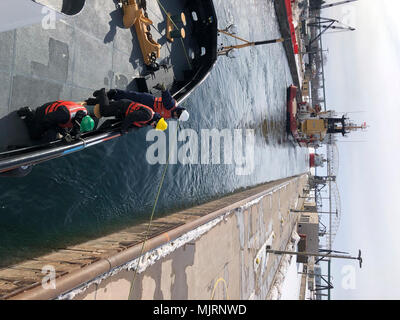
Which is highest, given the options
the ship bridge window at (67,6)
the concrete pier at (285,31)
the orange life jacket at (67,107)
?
the concrete pier at (285,31)

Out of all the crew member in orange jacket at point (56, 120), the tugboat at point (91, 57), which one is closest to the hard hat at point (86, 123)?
the crew member in orange jacket at point (56, 120)

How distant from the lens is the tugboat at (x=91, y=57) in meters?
4.64

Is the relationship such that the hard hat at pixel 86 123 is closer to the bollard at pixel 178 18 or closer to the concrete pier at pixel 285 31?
the bollard at pixel 178 18

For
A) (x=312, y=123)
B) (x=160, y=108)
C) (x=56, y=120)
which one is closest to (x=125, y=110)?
(x=160, y=108)

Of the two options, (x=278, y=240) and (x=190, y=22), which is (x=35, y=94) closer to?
(x=190, y=22)

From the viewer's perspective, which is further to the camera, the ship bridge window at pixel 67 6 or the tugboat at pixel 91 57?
the ship bridge window at pixel 67 6

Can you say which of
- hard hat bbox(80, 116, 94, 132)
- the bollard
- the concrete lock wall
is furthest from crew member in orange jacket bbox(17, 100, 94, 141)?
the bollard

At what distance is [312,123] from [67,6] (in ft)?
72.2

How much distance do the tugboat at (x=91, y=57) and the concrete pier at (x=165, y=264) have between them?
1.56 meters

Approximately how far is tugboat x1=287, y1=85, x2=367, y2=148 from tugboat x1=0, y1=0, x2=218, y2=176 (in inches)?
650

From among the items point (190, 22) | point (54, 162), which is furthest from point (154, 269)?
point (190, 22)

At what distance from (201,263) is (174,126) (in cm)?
451

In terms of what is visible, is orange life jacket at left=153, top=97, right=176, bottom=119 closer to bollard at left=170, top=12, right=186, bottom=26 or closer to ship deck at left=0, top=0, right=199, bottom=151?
ship deck at left=0, top=0, right=199, bottom=151

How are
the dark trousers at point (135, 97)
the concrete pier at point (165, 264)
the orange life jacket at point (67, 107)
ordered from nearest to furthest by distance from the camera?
the concrete pier at point (165, 264), the orange life jacket at point (67, 107), the dark trousers at point (135, 97)
